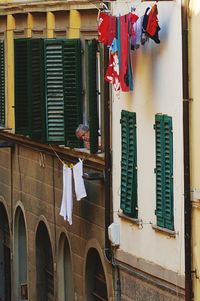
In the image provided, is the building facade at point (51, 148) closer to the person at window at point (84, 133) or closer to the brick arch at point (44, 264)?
the brick arch at point (44, 264)

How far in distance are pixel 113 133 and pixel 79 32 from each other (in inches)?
125

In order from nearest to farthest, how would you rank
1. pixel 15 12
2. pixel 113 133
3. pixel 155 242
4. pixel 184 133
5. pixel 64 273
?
pixel 184 133 → pixel 155 242 → pixel 113 133 → pixel 64 273 → pixel 15 12

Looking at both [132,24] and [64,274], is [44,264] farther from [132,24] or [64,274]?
[132,24]

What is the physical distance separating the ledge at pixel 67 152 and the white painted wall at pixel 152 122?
3.46ft

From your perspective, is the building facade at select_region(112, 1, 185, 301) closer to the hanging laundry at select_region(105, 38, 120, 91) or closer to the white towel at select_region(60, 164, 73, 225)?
the hanging laundry at select_region(105, 38, 120, 91)

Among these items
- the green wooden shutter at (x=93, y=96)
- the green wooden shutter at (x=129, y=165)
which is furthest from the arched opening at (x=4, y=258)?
the green wooden shutter at (x=129, y=165)

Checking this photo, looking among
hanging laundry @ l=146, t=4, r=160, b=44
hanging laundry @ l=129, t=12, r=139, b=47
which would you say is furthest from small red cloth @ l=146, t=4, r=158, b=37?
hanging laundry @ l=129, t=12, r=139, b=47

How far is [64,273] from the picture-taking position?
31844mm

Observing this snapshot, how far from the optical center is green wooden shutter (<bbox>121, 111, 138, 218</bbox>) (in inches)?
1017

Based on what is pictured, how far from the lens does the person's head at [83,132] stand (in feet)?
94.9

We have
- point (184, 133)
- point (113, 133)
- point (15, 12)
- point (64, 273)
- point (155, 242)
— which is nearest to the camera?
point (184, 133)

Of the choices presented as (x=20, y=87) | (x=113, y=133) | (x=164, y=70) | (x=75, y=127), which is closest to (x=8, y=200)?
(x=20, y=87)

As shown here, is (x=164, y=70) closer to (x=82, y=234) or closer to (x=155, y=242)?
(x=155, y=242)

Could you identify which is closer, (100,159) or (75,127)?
(100,159)
